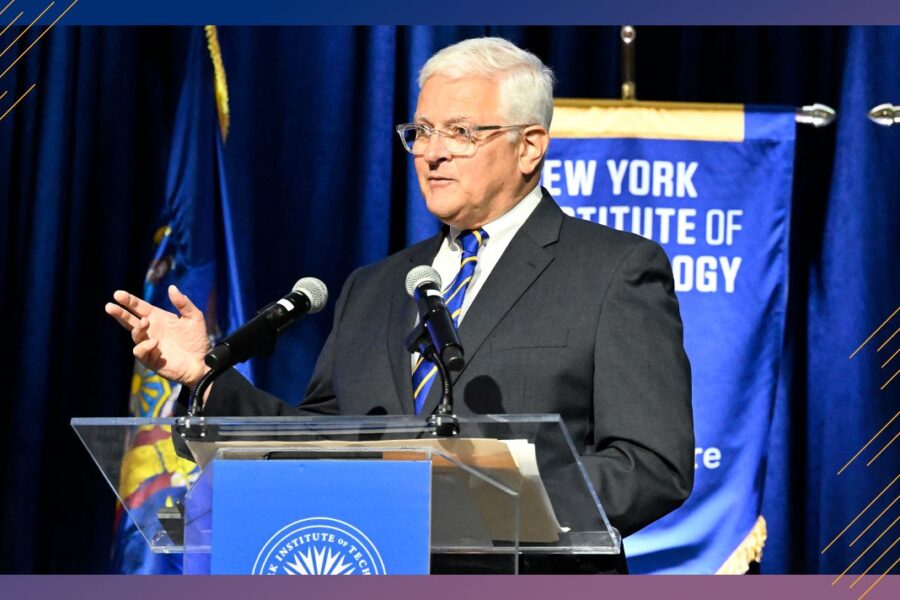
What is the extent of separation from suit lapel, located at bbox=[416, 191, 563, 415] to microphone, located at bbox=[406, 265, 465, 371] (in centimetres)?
35

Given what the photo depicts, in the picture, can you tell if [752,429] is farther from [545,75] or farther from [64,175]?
[64,175]

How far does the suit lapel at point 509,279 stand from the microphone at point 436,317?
0.35 metres

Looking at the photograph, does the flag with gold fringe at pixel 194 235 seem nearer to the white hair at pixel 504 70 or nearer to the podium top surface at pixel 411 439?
the white hair at pixel 504 70

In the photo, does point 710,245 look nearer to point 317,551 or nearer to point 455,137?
point 455,137

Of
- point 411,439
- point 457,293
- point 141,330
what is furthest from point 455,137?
point 411,439

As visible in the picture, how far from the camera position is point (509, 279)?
9.28 feet

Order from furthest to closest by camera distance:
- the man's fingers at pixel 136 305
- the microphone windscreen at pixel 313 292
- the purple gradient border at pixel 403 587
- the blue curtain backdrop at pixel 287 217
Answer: the blue curtain backdrop at pixel 287 217, the man's fingers at pixel 136 305, the microphone windscreen at pixel 313 292, the purple gradient border at pixel 403 587

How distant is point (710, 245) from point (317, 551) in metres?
2.52

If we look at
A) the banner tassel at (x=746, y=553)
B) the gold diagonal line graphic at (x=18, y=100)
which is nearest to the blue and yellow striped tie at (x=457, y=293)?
the banner tassel at (x=746, y=553)

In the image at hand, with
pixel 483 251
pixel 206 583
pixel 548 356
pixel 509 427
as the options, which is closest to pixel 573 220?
pixel 483 251

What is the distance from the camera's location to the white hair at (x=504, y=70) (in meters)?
2.93

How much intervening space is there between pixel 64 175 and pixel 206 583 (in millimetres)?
2856

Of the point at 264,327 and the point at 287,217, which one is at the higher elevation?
the point at 287,217

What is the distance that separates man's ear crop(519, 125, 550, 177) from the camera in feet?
9.82
